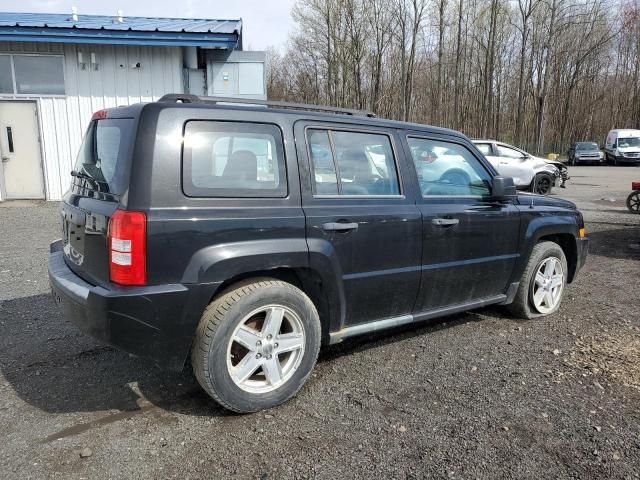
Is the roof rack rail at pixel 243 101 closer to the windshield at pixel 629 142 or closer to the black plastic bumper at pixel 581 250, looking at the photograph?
the black plastic bumper at pixel 581 250

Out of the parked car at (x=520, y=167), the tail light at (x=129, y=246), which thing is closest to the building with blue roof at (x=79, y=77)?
the parked car at (x=520, y=167)

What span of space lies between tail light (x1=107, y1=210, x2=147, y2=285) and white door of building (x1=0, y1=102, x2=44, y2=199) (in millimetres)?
11665

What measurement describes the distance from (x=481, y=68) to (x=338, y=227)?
45806mm

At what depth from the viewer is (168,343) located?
2848 millimetres

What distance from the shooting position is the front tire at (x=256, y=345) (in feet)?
9.63

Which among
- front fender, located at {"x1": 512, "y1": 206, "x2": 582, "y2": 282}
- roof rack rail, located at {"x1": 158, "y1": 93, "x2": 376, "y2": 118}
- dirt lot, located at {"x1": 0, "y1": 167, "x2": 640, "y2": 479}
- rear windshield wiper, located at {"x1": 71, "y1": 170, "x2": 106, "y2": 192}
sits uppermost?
roof rack rail, located at {"x1": 158, "y1": 93, "x2": 376, "y2": 118}

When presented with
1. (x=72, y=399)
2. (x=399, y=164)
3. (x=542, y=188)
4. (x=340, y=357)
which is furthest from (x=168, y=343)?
(x=542, y=188)

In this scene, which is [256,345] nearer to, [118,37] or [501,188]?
[501,188]

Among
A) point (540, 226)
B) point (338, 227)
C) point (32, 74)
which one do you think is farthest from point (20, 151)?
point (540, 226)

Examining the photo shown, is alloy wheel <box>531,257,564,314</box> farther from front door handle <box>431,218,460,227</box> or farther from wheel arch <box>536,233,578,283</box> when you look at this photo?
front door handle <box>431,218,460,227</box>

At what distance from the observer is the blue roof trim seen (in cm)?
1170

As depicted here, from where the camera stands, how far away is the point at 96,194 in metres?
3.09

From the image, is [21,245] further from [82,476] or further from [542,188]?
[542,188]

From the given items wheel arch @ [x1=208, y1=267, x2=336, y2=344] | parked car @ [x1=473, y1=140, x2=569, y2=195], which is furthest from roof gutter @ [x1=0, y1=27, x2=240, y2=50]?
wheel arch @ [x1=208, y1=267, x2=336, y2=344]
